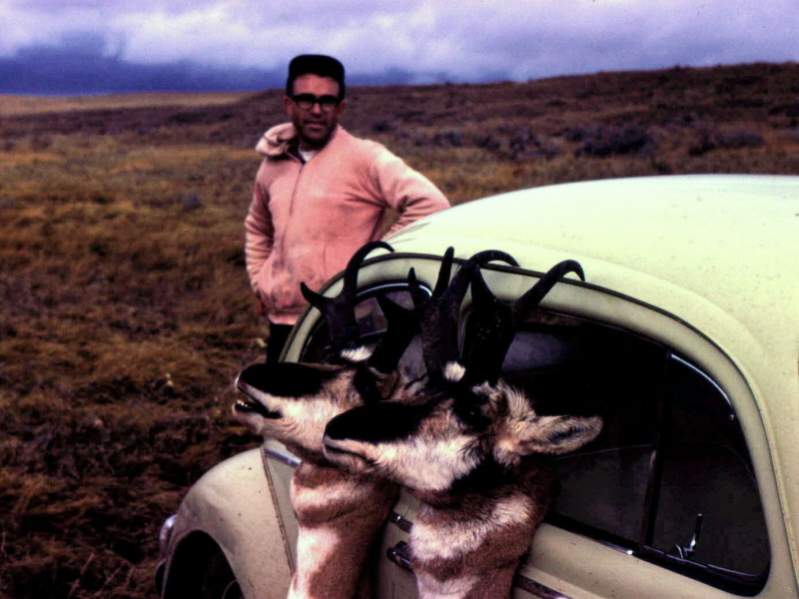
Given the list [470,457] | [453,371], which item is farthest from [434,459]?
[453,371]

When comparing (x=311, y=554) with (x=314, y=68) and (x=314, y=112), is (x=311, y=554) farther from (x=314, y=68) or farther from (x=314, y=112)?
(x=314, y=68)

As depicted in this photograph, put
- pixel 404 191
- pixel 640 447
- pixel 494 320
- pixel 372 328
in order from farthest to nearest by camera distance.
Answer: pixel 404 191 → pixel 372 328 → pixel 640 447 → pixel 494 320

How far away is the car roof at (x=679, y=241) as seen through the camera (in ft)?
5.47

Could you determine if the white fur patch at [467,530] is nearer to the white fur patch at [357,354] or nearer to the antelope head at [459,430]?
the antelope head at [459,430]

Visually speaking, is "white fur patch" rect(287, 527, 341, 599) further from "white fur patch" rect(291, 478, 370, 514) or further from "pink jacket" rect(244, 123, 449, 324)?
"pink jacket" rect(244, 123, 449, 324)

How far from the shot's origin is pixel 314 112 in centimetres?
449

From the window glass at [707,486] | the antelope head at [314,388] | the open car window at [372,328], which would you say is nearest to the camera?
the window glass at [707,486]

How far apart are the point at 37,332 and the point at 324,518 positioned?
744 centimetres

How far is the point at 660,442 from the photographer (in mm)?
1992

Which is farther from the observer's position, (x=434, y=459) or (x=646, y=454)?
(x=646, y=454)

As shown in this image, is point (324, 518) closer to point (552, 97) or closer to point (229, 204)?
point (229, 204)

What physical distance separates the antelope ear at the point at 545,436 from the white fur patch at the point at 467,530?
0.10m

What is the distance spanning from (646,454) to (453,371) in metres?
0.89

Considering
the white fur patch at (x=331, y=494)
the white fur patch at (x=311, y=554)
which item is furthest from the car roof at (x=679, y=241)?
the white fur patch at (x=311, y=554)
